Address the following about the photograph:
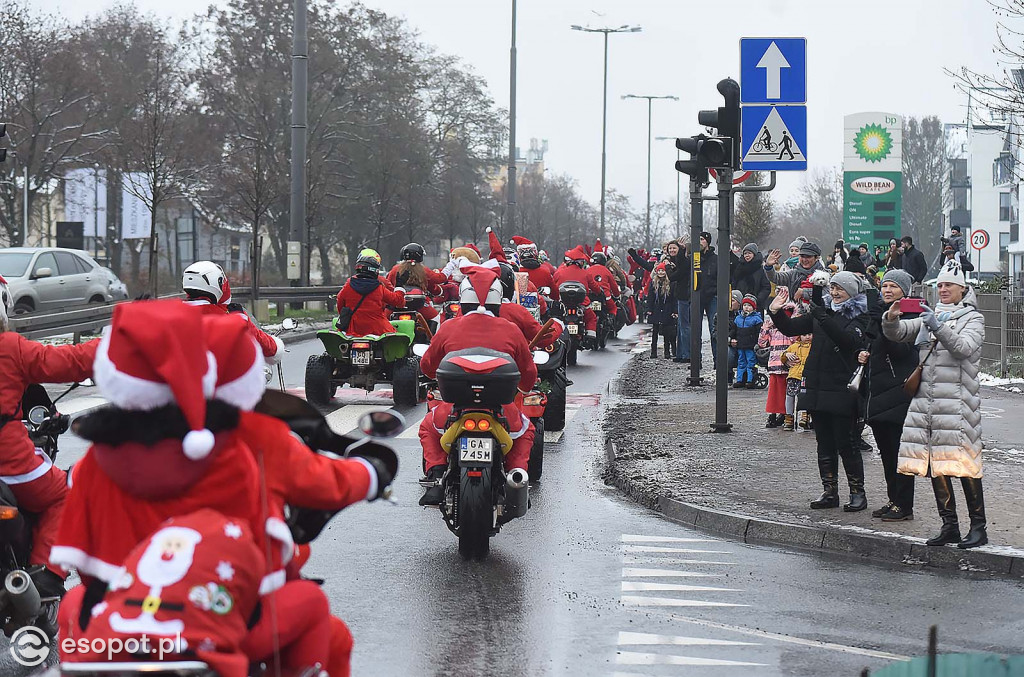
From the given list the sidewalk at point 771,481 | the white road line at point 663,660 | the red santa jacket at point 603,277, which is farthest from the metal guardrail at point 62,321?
the white road line at point 663,660

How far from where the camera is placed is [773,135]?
44.8 ft

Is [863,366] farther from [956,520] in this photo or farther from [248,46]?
[248,46]

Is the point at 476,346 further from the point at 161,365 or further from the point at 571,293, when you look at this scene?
the point at 571,293

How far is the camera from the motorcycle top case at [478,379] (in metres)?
8.15

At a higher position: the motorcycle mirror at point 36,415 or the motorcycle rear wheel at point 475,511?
the motorcycle mirror at point 36,415

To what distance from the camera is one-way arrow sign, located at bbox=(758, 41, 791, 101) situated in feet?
45.0

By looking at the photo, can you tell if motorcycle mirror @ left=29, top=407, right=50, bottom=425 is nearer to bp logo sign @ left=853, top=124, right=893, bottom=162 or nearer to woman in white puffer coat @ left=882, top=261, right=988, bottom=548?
woman in white puffer coat @ left=882, top=261, right=988, bottom=548

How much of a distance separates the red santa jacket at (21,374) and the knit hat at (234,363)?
2.52 meters

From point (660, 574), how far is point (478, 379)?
4.95 feet

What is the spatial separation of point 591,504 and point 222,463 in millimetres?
7265

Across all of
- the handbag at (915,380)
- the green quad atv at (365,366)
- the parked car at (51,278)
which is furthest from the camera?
the parked car at (51,278)

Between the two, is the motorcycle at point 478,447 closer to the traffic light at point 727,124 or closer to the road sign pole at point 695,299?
the traffic light at point 727,124

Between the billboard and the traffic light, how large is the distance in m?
32.6

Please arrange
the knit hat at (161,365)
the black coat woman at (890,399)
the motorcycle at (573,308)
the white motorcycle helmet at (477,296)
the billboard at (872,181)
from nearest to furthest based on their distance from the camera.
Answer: the knit hat at (161,365) → the white motorcycle helmet at (477,296) → the black coat woman at (890,399) → the motorcycle at (573,308) → the billboard at (872,181)
